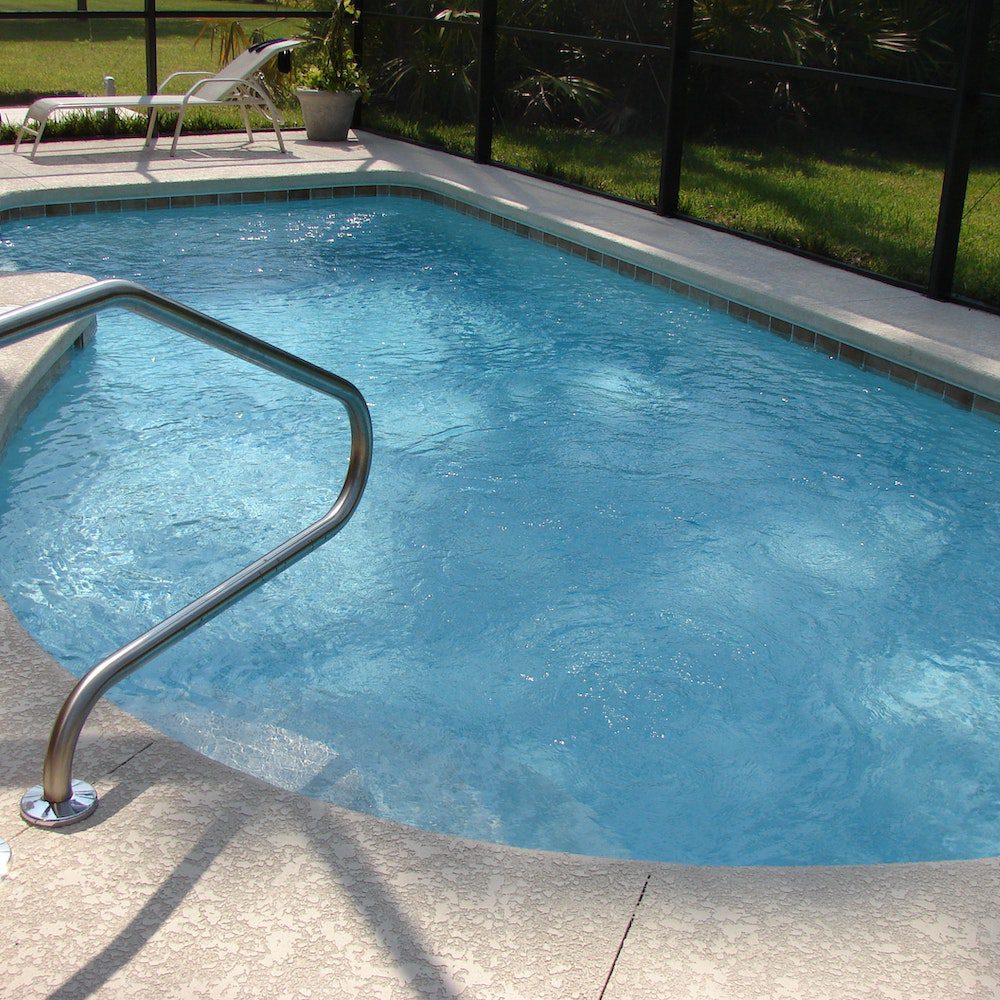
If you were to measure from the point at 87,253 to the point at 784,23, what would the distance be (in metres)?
4.49

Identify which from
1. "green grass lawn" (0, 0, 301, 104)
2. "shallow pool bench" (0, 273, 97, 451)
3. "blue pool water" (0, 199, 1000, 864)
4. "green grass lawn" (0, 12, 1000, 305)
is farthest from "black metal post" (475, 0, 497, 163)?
"shallow pool bench" (0, 273, 97, 451)

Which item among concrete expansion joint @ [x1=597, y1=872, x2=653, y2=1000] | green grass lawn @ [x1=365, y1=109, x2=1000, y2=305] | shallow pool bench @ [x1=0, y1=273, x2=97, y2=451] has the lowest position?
concrete expansion joint @ [x1=597, y1=872, x2=653, y2=1000]

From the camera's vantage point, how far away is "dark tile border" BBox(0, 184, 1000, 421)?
5688 millimetres

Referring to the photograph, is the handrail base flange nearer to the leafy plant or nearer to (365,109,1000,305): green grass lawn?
(365,109,1000,305): green grass lawn

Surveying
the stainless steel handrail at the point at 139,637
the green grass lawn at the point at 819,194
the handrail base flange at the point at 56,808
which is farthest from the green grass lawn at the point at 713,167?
the handrail base flange at the point at 56,808

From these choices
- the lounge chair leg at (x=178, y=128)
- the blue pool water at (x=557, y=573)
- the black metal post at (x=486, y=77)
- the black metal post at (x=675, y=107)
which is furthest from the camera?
the black metal post at (x=486, y=77)

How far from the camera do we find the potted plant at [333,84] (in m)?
10.4

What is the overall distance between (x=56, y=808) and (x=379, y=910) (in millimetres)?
648

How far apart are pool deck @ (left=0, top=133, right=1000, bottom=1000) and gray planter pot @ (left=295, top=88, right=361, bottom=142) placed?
28.4ft

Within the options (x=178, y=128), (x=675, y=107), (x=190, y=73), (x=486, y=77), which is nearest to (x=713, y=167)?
(x=675, y=107)

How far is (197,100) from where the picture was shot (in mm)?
9375

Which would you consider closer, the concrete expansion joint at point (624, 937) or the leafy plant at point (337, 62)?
the concrete expansion joint at point (624, 937)

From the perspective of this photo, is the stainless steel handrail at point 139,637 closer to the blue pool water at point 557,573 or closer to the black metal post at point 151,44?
the blue pool water at point 557,573

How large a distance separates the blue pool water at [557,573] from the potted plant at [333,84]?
417cm
